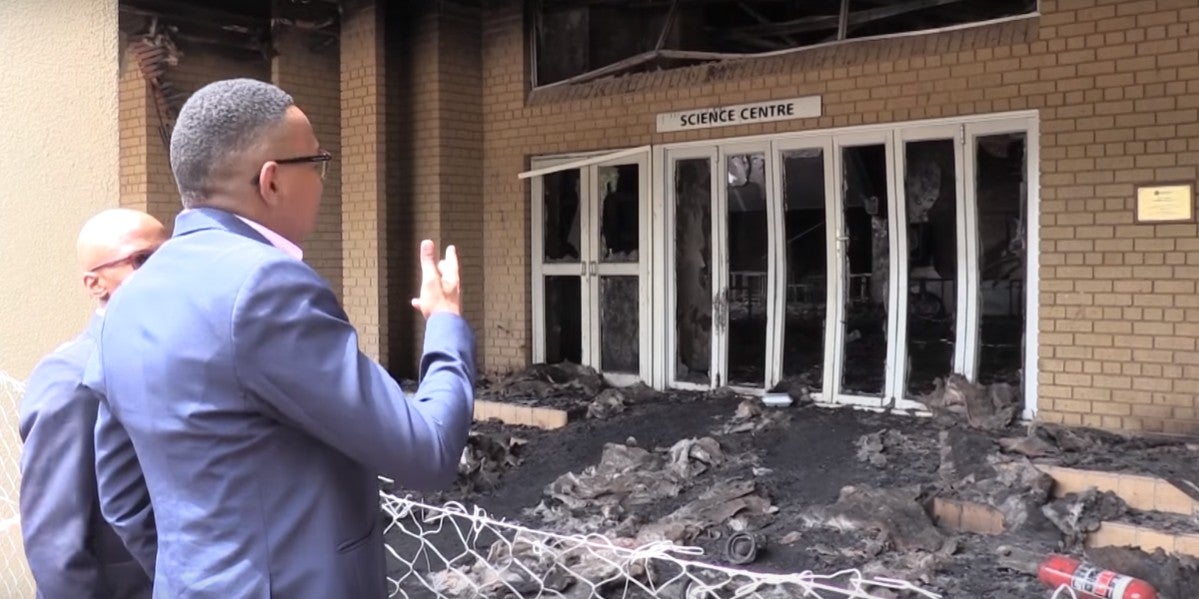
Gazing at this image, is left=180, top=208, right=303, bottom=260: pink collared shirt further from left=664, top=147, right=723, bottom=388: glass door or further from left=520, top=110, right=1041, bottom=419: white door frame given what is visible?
left=664, top=147, right=723, bottom=388: glass door

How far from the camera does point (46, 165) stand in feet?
11.7

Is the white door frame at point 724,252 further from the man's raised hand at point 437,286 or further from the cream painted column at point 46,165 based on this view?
the man's raised hand at point 437,286

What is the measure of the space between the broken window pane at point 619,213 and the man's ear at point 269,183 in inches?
289

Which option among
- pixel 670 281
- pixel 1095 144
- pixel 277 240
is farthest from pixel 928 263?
pixel 277 240

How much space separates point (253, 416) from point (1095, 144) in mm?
6302

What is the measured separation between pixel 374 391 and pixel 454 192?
826 centimetres

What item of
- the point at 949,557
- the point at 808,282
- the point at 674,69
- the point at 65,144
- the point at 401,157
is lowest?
the point at 949,557

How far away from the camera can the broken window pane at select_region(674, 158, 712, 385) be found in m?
8.69

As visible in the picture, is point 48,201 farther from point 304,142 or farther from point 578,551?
point 578,551

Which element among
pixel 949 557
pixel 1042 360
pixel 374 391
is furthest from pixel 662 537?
pixel 374 391

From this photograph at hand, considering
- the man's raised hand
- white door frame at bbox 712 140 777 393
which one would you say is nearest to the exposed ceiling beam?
white door frame at bbox 712 140 777 393

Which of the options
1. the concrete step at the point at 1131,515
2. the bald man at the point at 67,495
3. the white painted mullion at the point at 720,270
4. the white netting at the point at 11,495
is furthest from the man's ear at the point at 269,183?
the white painted mullion at the point at 720,270

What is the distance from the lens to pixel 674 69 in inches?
343

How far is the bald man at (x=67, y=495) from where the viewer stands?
2.08m
